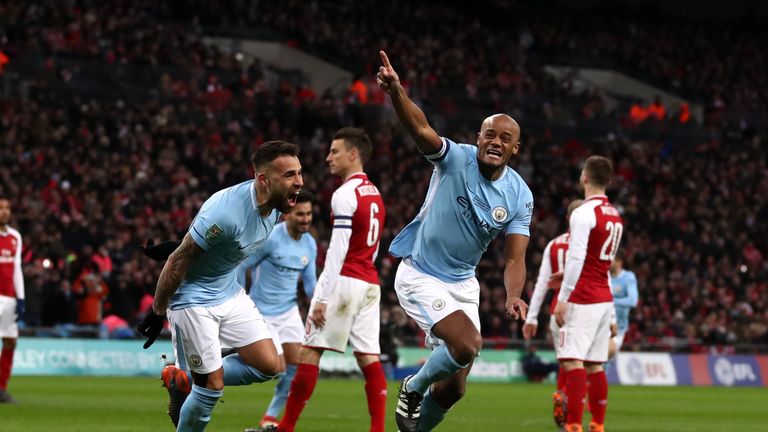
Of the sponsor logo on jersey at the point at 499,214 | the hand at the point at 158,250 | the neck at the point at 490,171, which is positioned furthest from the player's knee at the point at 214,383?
the neck at the point at 490,171

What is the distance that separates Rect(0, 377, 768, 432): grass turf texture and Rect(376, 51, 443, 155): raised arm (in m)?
4.83

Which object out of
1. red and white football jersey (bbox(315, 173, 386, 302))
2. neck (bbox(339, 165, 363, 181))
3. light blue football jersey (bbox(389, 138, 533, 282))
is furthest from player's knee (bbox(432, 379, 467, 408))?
neck (bbox(339, 165, 363, 181))

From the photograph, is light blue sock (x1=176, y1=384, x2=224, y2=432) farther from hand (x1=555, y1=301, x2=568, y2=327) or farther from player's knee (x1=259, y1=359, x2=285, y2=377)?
hand (x1=555, y1=301, x2=568, y2=327)

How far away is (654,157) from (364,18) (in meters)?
12.1

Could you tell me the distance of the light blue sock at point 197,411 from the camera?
29.2 feet

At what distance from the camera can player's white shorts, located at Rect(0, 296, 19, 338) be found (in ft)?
54.4

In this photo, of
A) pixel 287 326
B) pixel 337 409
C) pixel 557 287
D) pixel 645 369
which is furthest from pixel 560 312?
pixel 645 369

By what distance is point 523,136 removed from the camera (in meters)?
40.6

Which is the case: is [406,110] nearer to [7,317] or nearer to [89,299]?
[7,317]

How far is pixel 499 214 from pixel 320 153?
26572 millimetres

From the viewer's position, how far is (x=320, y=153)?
118ft

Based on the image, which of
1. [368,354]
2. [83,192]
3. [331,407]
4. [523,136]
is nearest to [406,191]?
[523,136]

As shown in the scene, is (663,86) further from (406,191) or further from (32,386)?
(32,386)

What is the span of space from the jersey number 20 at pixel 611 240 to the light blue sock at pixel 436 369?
3.81 metres
